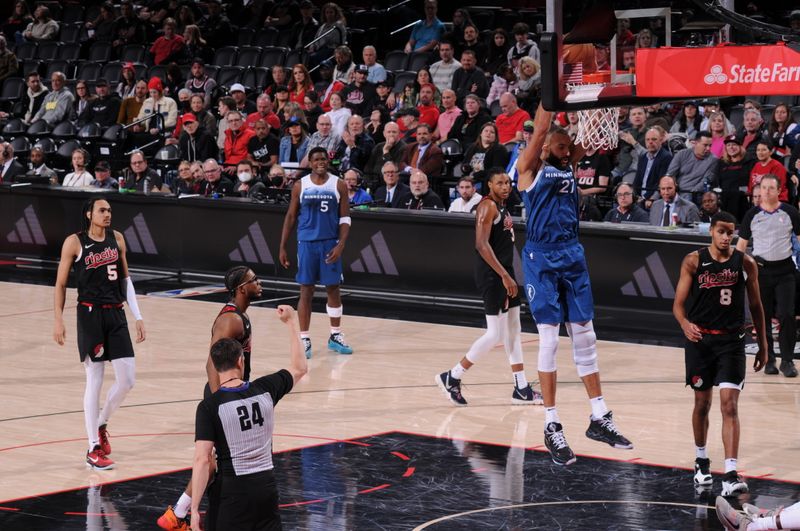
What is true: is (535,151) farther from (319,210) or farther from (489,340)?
(319,210)

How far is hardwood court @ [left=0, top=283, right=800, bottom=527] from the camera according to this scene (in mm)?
10492

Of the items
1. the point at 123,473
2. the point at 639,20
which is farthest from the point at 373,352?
the point at 639,20

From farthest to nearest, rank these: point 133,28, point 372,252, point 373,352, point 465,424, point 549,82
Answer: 1. point 133,28
2. point 372,252
3. point 373,352
4. point 465,424
5. point 549,82

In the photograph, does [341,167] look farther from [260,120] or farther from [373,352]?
[373,352]

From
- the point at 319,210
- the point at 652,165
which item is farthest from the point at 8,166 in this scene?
the point at 652,165

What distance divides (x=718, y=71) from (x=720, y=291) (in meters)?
1.73

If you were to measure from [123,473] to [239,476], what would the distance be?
351 centimetres

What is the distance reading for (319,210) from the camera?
571 inches

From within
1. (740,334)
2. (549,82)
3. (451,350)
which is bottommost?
(451,350)

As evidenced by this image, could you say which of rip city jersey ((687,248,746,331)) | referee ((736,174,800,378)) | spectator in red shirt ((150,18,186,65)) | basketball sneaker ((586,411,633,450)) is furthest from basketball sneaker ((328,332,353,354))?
spectator in red shirt ((150,18,186,65))

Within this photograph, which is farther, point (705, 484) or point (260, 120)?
point (260, 120)

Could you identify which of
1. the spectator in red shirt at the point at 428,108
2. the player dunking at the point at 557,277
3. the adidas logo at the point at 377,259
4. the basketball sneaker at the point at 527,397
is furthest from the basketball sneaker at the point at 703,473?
the spectator in red shirt at the point at 428,108

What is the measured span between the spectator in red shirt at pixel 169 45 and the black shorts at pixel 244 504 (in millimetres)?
20033

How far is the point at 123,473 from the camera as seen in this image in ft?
32.7
